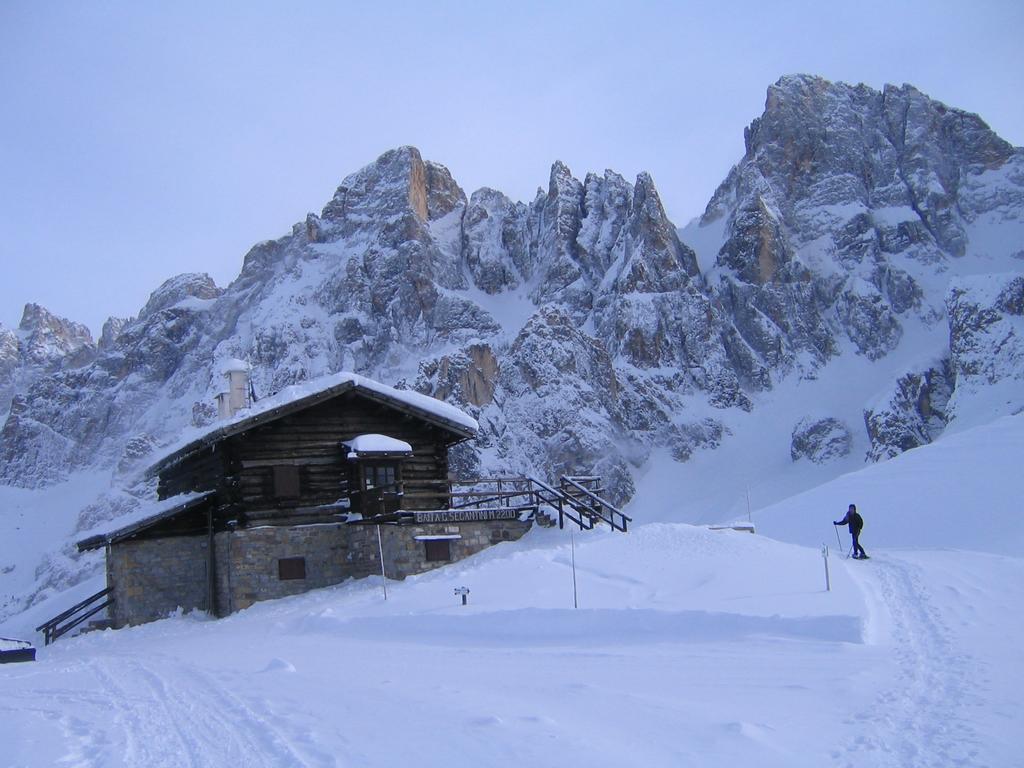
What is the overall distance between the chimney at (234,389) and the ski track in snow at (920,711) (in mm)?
19572

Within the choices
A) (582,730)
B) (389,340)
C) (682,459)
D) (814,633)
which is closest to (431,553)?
(814,633)

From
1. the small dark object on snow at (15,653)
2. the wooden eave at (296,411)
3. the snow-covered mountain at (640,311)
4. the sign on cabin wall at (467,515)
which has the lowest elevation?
the small dark object on snow at (15,653)

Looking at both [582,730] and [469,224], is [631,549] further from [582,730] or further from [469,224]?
[469,224]

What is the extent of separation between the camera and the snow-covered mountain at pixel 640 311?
80.2 m

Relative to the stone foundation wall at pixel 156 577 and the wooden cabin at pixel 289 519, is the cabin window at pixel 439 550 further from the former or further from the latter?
the stone foundation wall at pixel 156 577

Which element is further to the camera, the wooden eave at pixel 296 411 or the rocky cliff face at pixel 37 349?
the rocky cliff face at pixel 37 349

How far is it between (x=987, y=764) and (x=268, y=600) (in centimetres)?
1741

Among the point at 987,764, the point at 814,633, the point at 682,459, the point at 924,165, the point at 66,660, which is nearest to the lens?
the point at 987,764

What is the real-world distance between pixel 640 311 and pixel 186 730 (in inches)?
3388

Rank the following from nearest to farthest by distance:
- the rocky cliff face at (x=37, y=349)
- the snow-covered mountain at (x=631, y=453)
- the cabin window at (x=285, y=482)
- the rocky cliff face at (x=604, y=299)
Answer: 1. the snow-covered mountain at (x=631, y=453)
2. the cabin window at (x=285, y=482)
3. the rocky cliff face at (x=604, y=299)
4. the rocky cliff face at (x=37, y=349)

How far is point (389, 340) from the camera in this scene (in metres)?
97.3

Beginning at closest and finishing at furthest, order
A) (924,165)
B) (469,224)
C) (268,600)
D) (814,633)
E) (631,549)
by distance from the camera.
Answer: (814,633), (631,549), (268,600), (924,165), (469,224)

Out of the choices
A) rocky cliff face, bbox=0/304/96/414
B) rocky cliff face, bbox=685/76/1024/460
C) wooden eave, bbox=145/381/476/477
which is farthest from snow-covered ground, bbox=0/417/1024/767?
rocky cliff face, bbox=0/304/96/414

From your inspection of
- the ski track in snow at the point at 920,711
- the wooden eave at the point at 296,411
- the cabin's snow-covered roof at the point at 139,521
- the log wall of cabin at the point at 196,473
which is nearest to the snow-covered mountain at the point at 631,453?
the ski track in snow at the point at 920,711
